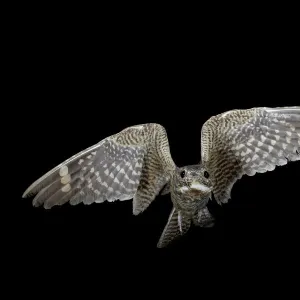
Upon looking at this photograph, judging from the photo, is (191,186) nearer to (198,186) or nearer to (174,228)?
(198,186)

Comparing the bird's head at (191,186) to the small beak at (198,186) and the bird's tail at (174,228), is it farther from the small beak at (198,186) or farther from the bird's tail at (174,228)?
the bird's tail at (174,228)

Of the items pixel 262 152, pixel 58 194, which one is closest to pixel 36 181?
pixel 58 194

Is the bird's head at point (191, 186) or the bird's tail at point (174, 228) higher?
the bird's head at point (191, 186)

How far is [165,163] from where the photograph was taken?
5863 millimetres

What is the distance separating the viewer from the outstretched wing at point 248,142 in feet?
19.5

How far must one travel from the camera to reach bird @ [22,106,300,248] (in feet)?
19.4

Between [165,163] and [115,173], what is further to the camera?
[115,173]

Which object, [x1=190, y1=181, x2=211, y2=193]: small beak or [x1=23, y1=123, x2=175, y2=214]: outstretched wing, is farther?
[x1=23, y1=123, x2=175, y2=214]: outstretched wing

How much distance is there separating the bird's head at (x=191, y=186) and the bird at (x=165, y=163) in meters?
0.10

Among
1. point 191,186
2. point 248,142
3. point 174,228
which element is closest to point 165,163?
point 191,186

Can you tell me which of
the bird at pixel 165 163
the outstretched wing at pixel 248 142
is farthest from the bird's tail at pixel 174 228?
the outstretched wing at pixel 248 142

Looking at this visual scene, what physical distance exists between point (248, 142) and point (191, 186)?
0.87 m

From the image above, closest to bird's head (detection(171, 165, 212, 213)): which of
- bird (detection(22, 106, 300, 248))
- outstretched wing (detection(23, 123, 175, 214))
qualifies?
bird (detection(22, 106, 300, 248))

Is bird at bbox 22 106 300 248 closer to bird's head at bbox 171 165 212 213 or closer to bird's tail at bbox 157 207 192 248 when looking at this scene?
bird's tail at bbox 157 207 192 248
